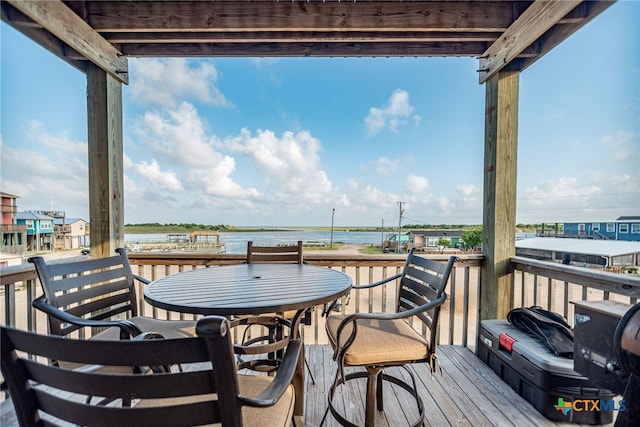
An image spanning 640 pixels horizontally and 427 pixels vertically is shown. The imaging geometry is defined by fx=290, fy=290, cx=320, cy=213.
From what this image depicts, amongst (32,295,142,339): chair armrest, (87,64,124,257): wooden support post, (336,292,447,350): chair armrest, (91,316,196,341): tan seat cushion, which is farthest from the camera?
(87,64,124,257): wooden support post

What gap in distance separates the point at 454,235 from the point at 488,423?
199 centimetres

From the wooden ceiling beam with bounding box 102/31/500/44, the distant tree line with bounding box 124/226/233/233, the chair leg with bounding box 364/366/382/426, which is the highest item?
the wooden ceiling beam with bounding box 102/31/500/44

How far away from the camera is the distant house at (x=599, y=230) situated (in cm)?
200

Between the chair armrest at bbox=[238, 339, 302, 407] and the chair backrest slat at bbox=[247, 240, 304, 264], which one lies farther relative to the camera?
the chair backrest slat at bbox=[247, 240, 304, 264]

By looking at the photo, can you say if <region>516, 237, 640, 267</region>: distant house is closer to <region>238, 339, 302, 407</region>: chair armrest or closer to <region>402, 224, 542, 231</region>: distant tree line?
<region>402, 224, 542, 231</region>: distant tree line

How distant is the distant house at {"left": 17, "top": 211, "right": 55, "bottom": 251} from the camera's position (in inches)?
83.6

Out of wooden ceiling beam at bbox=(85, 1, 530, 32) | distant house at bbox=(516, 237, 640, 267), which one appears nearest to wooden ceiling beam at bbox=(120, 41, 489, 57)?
wooden ceiling beam at bbox=(85, 1, 530, 32)

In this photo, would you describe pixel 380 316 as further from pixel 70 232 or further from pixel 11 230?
pixel 70 232

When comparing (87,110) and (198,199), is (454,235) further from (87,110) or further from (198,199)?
(198,199)

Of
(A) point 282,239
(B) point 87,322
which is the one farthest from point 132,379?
(A) point 282,239

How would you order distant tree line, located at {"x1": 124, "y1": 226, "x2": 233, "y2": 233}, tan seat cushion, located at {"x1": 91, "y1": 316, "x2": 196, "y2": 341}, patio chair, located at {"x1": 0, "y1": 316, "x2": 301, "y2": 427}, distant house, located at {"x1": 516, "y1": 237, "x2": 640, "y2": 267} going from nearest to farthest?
patio chair, located at {"x1": 0, "y1": 316, "x2": 301, "y2": 427}
tan seat cushion, located at {"x1": 91, "y1": 316, "x2": 196, "y2": 341}
distant house, located at {"x1": 516, "y1": 237, "x2": 640, "y2": 267}
distant tree line, located at {"x1": 124, "y1": 226, "x2": 233, "y2": 233}

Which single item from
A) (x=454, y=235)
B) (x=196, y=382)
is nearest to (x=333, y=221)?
(x=454, y=235)

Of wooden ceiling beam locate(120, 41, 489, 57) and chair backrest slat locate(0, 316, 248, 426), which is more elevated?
wooden ceiling beam locate(120, 41, 489, 57)

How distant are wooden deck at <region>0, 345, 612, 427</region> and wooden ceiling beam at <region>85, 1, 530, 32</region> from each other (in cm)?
267
